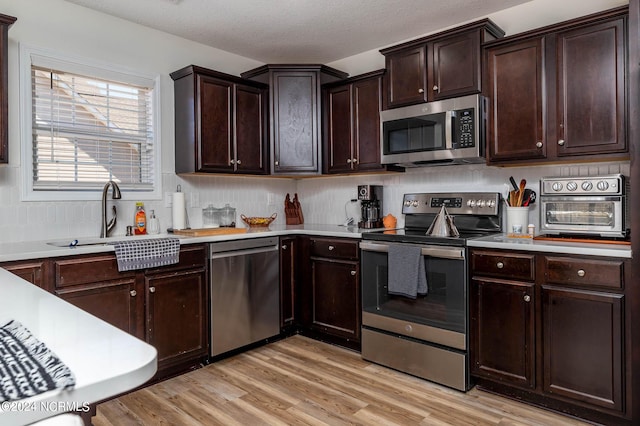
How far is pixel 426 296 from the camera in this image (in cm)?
283

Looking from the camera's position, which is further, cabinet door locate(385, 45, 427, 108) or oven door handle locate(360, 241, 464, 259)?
cabinet door locate(385, 45, 427, 108)

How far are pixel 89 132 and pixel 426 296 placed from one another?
8.78 feet

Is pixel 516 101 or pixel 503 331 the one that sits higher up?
pixel 516 101

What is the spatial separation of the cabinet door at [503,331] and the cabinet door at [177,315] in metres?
1.85

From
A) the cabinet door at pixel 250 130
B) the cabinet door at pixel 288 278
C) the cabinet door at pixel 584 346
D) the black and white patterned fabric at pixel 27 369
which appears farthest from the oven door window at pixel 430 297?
the black and white patterned fabric at pixel 27 369

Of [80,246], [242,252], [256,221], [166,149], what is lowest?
[242,252]

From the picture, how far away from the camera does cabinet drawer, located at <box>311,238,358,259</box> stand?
130 inches

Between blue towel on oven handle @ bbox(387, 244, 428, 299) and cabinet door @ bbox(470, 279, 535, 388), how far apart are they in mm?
334

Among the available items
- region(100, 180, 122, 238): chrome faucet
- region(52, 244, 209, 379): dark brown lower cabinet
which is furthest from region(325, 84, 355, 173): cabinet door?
region(100, 180, 122, 238): chrome faucet

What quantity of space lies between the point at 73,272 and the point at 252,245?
1276 mm

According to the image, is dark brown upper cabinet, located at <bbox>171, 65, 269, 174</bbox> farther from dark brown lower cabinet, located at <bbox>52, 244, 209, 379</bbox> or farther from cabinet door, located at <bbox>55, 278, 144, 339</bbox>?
cabinet door, located at <bbox>55, 278, 144, 339</bbox>

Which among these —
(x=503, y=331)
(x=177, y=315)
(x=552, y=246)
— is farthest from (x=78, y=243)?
(x=552, y=246)

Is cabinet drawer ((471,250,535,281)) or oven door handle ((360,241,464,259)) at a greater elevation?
oven door handle ((360,241,464,259))

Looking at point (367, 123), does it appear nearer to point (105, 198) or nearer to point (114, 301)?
point (105, 198)
